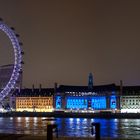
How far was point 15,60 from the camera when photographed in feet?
190

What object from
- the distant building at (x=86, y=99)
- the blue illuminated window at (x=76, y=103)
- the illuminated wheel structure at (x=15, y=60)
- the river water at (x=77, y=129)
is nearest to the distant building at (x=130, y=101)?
the distant building at (x=86, y=99)

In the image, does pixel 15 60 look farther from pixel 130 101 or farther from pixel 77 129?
pixel 130 101

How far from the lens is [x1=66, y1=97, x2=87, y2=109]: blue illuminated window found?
140 metres

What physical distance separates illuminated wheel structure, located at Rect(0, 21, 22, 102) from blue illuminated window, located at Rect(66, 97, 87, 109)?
82.7m

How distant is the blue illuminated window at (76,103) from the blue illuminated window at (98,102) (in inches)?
96.5

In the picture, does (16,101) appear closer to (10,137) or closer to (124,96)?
(124,96)

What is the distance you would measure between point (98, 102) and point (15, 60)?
83621 millimetres

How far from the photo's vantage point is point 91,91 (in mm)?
140375

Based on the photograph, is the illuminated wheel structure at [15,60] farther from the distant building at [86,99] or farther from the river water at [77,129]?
the distant building at [86,99]

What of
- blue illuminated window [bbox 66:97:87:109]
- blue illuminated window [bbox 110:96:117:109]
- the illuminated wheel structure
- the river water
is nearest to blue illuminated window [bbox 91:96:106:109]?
blue illuminated window [bbox 110:96:117:109]

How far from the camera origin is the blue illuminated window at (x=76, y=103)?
5531 inches

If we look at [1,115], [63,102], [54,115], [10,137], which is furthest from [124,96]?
[10,137]

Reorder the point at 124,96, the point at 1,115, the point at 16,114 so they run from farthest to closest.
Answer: the point at 124,96
the point at 16,114
the point at 1,115

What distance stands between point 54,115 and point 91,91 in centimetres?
2674
